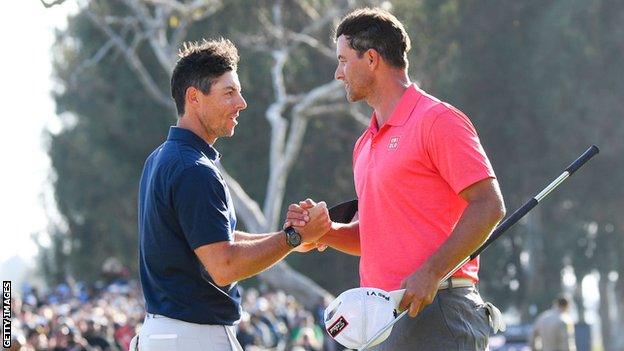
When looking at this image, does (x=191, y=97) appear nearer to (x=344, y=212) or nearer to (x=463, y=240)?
(x=344, y=212)

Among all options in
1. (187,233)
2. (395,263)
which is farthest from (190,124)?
(395,263)

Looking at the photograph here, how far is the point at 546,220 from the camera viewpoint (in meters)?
48.8

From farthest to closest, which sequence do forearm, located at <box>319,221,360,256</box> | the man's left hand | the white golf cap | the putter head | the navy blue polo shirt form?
the putter head
forearm, located at <box>319,221,360,256</box>
the navy blue polo shirt
the white golf cap
the man's left hand

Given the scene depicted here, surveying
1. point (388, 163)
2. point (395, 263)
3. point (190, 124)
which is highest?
point (190, 124)

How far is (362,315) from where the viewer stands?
19.6 feet

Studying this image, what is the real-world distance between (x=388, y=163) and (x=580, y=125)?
3816cm

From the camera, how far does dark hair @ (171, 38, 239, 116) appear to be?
6453 millimetres

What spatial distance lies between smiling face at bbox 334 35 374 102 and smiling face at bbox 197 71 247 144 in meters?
0.48

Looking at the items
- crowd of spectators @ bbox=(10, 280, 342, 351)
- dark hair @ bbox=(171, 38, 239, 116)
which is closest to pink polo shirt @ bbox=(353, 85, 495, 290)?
dark hair @ bbox=(171, 38, 239, 116)

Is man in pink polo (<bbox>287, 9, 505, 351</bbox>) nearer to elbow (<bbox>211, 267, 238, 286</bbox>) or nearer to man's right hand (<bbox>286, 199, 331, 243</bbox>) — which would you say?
man's right hand (<bbox>286, 199, 331, 243</bbox>)

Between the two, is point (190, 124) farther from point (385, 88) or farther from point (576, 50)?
point (576, 50)

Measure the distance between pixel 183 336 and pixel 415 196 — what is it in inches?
45.7

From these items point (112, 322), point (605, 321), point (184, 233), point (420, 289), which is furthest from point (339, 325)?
point (605, 321)

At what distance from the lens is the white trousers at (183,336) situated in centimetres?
614
